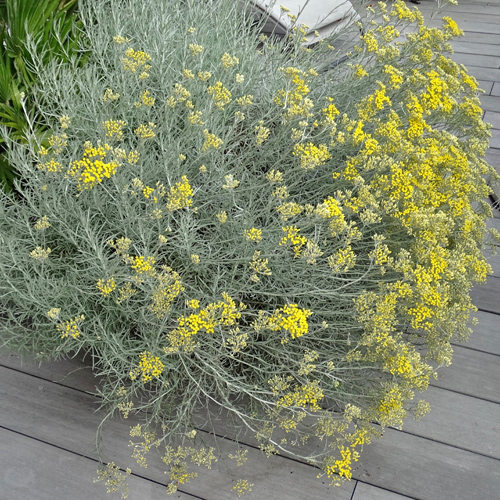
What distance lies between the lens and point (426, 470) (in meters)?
1.47

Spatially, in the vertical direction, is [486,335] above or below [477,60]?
below

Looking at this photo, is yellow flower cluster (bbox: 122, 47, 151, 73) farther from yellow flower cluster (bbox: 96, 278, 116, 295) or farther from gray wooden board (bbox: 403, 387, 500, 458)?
gray wooden board (bbox: 403, 387, 500, 458)

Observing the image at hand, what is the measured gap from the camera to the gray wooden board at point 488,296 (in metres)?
2.02

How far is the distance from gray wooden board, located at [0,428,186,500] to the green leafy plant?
0.92 meters

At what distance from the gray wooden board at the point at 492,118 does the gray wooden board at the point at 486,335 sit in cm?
162

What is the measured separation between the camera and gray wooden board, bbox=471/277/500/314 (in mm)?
2016

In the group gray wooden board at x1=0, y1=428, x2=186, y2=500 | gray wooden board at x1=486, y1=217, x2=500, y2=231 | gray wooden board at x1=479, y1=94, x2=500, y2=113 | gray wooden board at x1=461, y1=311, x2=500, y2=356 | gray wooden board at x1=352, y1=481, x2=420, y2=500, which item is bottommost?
gray wooden board at x1=0, y1=428, x2=186, y2=500

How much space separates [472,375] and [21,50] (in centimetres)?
192

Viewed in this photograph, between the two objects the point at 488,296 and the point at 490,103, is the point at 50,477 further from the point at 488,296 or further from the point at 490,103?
the point at 490,103

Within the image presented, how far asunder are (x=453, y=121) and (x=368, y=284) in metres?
0.81

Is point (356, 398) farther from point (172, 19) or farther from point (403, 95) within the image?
point (172, 19)

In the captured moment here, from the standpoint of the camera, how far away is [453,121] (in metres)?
2.01

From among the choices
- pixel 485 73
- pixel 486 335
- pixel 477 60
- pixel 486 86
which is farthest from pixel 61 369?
Result: pixel 477 60

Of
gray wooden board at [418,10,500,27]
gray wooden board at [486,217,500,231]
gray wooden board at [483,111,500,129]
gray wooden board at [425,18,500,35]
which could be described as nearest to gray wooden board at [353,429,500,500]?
gray wooden board at [486,217,500,231]
